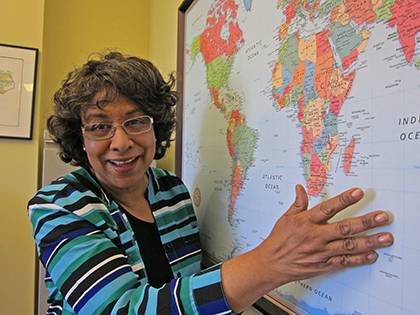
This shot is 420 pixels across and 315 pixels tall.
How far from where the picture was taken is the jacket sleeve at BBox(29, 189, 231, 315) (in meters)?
0.66

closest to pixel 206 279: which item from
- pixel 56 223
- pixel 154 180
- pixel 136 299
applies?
pixel 136 299

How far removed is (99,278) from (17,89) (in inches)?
62.7

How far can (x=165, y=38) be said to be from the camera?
1.89m

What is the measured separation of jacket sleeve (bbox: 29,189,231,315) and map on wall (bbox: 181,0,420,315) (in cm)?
20

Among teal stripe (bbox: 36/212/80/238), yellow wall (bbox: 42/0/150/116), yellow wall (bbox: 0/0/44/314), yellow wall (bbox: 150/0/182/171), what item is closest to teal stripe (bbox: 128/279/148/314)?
teal stripe (bbox: 36/212/80/238)

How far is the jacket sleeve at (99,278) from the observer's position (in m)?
0.66

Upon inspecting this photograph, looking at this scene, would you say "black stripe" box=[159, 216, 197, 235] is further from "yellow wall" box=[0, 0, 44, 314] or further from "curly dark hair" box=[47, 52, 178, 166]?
"yellow wall" box=[0, 0, 44, 314]

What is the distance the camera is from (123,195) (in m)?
1.05

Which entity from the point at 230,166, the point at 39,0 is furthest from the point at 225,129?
the point at 39,0

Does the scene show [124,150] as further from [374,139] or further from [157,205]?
[374,139]

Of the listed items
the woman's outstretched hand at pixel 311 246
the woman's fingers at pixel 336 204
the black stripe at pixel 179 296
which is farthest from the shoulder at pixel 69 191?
the woman's fingers at pixel 336 204

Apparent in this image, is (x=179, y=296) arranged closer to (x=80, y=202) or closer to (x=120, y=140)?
(x=80, y=202)

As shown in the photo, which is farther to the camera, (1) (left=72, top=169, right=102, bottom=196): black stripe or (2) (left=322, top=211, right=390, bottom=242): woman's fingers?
(1) (left=72, top=169, right=102, bottom=196): black stripe

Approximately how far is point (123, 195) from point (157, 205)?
106 mm
